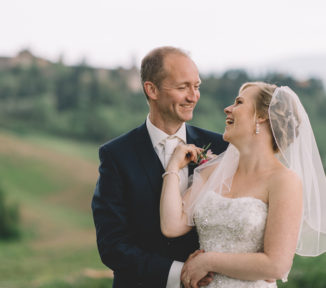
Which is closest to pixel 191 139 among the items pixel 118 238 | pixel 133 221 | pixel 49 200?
pixel 133 221

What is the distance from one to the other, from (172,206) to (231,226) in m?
0.36

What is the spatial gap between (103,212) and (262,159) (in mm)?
Result: 1011

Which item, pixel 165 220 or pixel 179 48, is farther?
pixel 179 48

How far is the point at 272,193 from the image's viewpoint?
259 cm

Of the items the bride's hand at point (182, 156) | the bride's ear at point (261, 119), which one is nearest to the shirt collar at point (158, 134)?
the bride's hand at point (182, 156)

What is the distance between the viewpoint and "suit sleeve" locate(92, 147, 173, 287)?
9.29 feet

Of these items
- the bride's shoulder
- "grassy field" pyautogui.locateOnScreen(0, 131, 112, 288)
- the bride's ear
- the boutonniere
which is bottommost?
"grassy field" pyautogui.locateOnScreen(0, 131, 112, 288)

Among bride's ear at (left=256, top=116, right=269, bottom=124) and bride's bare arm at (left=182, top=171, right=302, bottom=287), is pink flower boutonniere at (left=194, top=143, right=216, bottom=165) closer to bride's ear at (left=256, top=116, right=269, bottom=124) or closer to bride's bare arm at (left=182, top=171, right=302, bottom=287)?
bride's ear at (left=256, top=116, right=269, bottom=124)

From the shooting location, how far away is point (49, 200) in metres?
16.1

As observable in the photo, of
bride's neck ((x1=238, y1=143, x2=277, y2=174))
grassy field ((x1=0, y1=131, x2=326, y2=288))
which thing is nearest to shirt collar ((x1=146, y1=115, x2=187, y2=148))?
bride's neck ((x1=238, y1=143, x2=277, y2=174))

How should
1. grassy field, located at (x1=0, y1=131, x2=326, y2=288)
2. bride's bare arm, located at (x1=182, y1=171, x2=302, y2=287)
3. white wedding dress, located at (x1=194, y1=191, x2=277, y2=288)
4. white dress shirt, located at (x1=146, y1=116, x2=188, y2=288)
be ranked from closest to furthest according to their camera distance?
bride's bare arm, located at (x1=182, y1=171, x2=302, y2=287) → white wedding dress, located at (x1=194, y1=191, x2=277, y2=288) → white dress shirt, located at (x1=146, y1=116, x2=188, y2=288) → grassy field, located at (x1=0, y1=131, x2=326, y2=288)

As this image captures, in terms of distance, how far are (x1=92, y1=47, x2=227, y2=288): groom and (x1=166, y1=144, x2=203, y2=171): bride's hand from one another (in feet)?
0.39

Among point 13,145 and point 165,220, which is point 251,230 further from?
point 13,145

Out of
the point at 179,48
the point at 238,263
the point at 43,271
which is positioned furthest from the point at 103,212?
the point at 43,271
